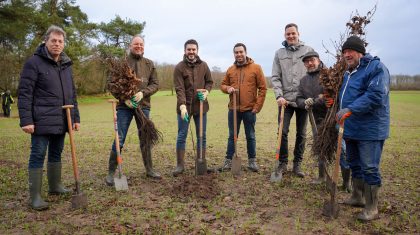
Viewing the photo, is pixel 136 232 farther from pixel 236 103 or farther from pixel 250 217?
pixel 236 103

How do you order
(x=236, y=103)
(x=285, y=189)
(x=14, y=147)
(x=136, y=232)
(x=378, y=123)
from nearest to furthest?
(x=136, y=232), (x=378, y=123), (x=285, y=189), (x=236, y=103), (x=14, y=147)

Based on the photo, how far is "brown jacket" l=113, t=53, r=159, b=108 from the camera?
602 centimetres

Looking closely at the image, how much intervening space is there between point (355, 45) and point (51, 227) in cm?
456

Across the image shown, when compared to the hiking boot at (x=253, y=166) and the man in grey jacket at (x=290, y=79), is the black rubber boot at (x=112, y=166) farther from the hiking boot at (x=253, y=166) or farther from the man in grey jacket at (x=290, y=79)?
the man in grey jacket at (x=290, y=79)

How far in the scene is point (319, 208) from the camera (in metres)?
4.76

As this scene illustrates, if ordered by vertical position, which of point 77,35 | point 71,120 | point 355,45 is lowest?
point 71,120

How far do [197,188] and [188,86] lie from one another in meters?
2.09

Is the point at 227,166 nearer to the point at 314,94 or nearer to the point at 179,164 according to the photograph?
the point at 179,164

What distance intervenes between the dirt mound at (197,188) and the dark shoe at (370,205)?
2174mm

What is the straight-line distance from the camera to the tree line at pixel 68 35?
63.7ft

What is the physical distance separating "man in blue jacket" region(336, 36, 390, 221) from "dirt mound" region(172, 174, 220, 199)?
2.21 metres

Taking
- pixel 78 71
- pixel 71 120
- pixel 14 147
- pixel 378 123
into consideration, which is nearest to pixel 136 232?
pixel 71 120

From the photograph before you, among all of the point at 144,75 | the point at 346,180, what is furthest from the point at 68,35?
the point at 346,180

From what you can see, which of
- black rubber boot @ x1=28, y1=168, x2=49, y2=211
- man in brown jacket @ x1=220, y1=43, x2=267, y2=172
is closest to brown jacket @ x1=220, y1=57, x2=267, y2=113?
man in brown jacket @ x1=220, y1=43, x2=267, y2=172
